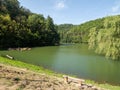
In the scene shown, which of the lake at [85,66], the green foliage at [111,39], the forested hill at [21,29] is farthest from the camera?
the forested hill at [21,29]

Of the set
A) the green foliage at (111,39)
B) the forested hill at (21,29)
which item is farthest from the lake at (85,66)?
the forested hill at (21,29)

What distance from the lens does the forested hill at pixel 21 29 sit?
7406 centimetres

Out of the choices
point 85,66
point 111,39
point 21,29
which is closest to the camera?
point 85,66

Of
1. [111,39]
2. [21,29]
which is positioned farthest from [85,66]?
[21,29]

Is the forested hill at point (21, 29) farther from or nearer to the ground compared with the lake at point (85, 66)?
farther from the ground

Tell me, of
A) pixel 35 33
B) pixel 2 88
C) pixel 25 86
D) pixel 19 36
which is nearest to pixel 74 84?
pixel 25 86

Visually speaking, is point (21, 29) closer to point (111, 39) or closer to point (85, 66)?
point (111, 39)

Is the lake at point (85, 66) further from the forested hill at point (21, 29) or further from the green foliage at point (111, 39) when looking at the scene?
the forested hill at point (21, 29)

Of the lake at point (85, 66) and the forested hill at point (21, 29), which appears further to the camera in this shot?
the forested hill at point (21, 29)

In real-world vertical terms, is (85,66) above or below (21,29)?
below

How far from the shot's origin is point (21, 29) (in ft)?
272

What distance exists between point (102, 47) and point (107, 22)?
19.6ft

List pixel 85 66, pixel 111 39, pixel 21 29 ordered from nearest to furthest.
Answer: pixel 85 66 < pixel 111 39 < pixel 21 29

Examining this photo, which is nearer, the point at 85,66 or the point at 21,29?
the point at 85,66
